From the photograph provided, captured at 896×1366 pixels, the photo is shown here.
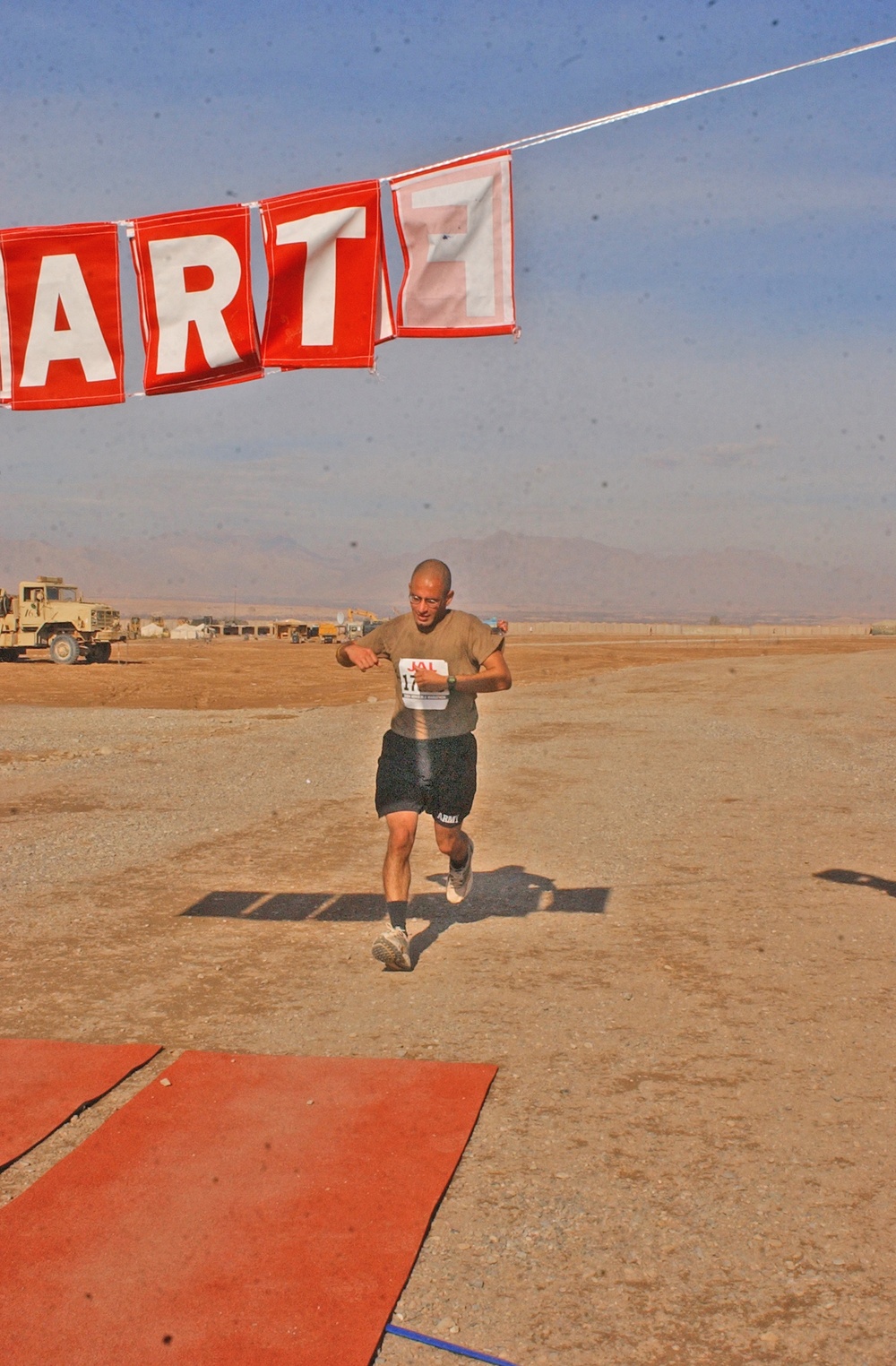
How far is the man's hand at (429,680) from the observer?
19.2 feet

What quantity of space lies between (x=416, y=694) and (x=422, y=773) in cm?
41

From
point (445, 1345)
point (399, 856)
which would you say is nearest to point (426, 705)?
point (399, 856)

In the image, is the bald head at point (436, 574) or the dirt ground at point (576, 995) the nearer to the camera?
the dirt ground at point (576, 995)

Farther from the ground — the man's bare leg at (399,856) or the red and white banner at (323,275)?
the red and white banner at (323,275)

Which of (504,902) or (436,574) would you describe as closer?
(436,574)

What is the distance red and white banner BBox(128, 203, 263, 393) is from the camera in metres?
6.98

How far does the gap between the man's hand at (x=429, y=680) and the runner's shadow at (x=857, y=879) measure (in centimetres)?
349

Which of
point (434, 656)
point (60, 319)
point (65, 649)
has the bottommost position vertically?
point (65, 649)

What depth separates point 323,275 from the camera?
7008mm

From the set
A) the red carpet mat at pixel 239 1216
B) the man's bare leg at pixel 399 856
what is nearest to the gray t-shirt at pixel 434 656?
the man's bare leg at pixel 399 856

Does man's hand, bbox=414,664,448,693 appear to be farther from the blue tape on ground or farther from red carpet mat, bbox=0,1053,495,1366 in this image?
the blue tape on ground

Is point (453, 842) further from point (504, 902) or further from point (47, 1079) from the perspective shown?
point (47, 1079)

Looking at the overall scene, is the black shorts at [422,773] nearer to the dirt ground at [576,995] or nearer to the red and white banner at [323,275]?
the dirt ground at [576,995]

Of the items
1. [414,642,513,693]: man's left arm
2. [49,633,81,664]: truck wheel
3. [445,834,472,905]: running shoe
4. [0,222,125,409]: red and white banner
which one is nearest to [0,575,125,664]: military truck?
[49,633,81,664]: truck wheel
